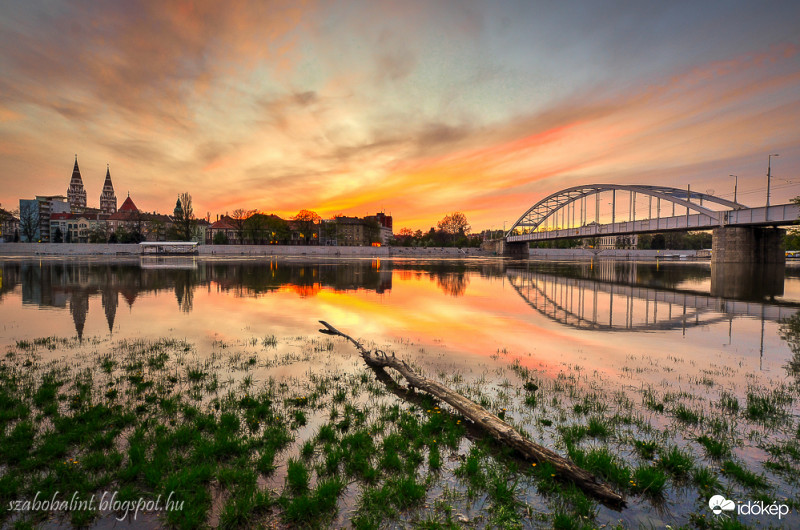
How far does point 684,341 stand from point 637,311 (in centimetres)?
694

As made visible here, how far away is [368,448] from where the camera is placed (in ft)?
18.1

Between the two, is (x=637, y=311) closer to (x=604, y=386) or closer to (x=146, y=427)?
(x=604, y=386)

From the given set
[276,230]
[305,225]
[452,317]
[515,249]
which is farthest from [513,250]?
[452,317]

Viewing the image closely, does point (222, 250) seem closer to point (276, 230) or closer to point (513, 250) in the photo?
point (276, 230)

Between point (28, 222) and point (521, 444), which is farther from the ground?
point (28, 222)

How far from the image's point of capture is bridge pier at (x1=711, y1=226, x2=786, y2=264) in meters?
56.8

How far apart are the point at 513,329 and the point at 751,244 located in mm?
65930

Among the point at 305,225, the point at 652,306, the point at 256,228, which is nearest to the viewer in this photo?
A: the point at 652,306

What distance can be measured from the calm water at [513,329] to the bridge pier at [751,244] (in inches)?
1558

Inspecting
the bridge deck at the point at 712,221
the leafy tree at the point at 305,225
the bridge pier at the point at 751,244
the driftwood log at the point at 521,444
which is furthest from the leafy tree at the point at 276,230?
the driftwood log at the point at 521,444

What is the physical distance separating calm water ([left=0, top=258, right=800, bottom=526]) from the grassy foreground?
5.4 inches

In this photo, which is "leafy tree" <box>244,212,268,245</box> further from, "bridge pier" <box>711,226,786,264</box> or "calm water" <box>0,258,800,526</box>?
"bridge pier" <box>711,226,786,264</box>

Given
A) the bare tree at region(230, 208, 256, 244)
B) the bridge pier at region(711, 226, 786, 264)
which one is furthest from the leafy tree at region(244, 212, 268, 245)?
the bridge pier at region(711, 226, 786, 264)

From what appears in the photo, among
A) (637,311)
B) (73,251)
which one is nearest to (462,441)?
(637,311)
